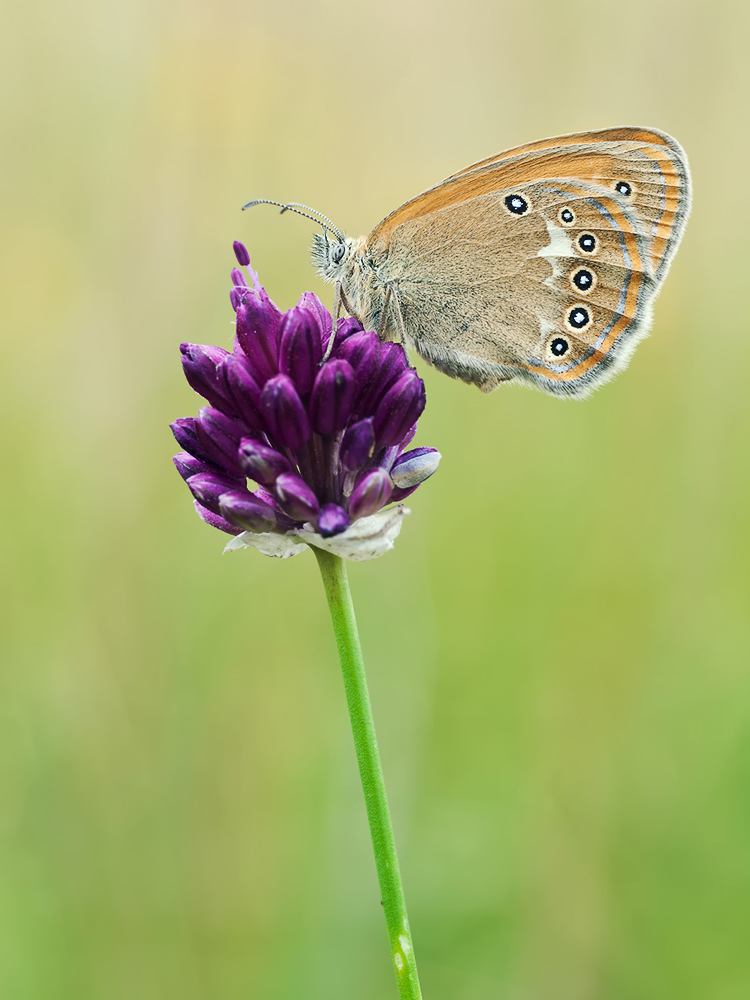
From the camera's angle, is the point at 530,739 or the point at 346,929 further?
the point at 530,739

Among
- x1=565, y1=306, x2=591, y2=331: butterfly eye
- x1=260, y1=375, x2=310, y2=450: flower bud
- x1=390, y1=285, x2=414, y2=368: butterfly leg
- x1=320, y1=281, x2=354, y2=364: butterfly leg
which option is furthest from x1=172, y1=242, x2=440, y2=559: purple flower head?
x1=565, y1=306, x2=591, y2=331: butterfly eye

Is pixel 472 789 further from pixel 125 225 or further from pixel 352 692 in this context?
pixel 125 225

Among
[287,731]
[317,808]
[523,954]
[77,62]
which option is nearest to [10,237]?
[77,62]

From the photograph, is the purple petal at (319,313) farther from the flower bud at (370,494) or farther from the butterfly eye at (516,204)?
the butterfly eye at (516,204)

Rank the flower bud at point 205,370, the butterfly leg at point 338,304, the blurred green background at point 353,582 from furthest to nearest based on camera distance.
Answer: the blurred green background at point 353,582, the butterfly leg at point 338,304, the flower bud at point 205,370

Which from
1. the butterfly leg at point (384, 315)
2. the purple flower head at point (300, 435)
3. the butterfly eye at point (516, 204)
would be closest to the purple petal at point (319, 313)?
the purple flower head at point (300, 435)

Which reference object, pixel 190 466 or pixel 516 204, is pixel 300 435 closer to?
pixel 190 466
